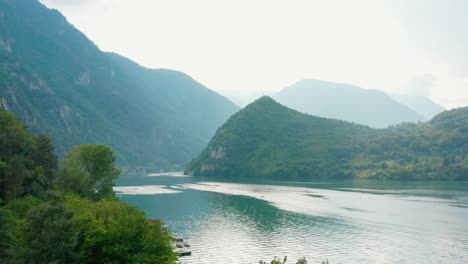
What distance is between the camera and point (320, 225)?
93.1 metres

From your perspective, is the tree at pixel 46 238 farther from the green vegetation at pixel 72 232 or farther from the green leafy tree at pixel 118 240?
the green leafy tree at pixel 118 240

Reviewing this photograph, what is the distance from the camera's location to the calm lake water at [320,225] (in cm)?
6869

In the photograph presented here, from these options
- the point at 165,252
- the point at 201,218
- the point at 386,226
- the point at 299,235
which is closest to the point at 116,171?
the point at 201,218

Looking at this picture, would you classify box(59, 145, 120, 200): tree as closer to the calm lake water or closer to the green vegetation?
the green vegetation

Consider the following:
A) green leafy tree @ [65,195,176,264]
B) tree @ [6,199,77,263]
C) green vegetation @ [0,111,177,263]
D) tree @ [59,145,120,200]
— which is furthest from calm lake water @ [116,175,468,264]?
tree @ [6,199,77,263]

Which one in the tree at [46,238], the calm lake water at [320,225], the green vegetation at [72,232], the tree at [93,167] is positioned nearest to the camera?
the tree at [46,238]

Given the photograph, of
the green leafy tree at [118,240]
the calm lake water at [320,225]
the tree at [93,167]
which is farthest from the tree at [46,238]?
the tree at [93,167]

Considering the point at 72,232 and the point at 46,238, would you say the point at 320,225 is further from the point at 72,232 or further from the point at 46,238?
the point at 46,238

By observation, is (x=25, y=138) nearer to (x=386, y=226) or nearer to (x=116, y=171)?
(x=116, y=171)

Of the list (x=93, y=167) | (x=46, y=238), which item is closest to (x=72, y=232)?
(x=46, y=238)

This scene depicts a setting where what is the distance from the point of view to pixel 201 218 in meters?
102

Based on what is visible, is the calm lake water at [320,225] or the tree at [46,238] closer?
the tree at [46,238]

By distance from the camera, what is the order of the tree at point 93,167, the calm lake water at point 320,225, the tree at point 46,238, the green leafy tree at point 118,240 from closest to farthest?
the tree at point 46,238, the green leafy tree at point 118,240, the calm lake water at point 320,225, the tree at point 93,167

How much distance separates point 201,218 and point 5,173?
5099cm
